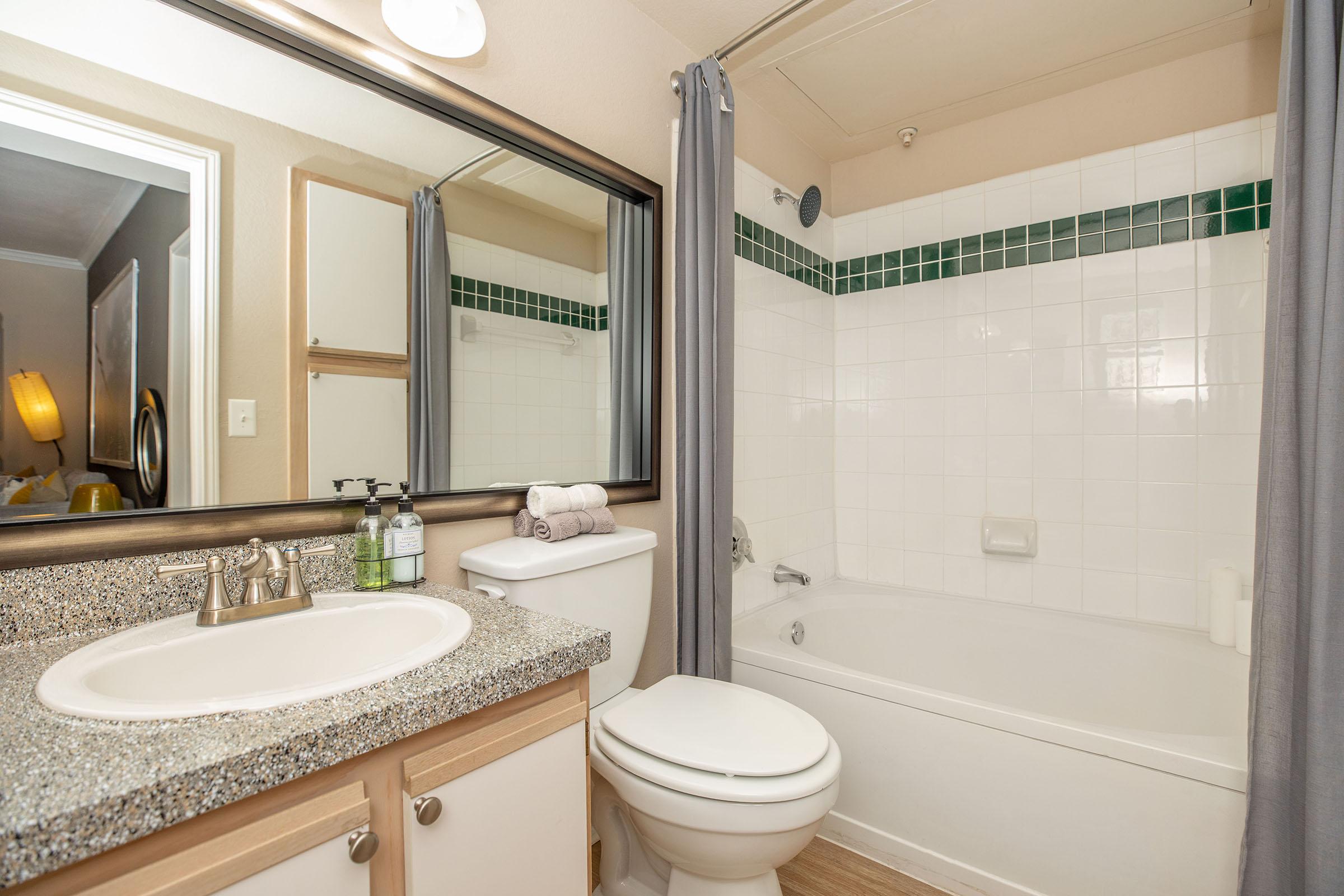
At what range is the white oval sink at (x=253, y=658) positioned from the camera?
0.64 metres

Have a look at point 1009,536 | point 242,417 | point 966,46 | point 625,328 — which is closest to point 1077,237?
point 966,46

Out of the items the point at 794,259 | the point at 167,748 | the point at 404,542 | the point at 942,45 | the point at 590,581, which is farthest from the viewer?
the point at 794,259

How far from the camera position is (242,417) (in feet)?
3.43

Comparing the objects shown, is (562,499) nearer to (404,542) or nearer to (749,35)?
(404,542)

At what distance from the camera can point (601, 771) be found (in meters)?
1.27

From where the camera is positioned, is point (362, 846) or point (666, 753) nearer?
point (362, 846)

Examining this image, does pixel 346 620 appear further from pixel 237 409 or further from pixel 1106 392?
pixel 1106 392

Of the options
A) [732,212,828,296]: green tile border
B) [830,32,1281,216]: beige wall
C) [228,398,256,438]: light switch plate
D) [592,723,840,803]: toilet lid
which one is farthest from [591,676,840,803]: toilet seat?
[830,32,1281,216]: beige wall

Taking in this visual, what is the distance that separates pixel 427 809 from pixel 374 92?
4.19ft

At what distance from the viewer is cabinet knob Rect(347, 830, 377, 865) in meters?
0.63

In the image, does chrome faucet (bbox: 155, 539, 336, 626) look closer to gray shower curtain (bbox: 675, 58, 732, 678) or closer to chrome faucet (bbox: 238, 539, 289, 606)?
Result: chrome faucet (bbox: 238, 539, 289, 606)

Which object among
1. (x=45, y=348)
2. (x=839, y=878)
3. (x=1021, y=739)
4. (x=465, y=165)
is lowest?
(x=839, y=878)

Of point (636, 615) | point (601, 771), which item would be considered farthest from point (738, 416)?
point (601, 771)

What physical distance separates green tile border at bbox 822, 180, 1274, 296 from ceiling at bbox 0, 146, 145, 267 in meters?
2.45
